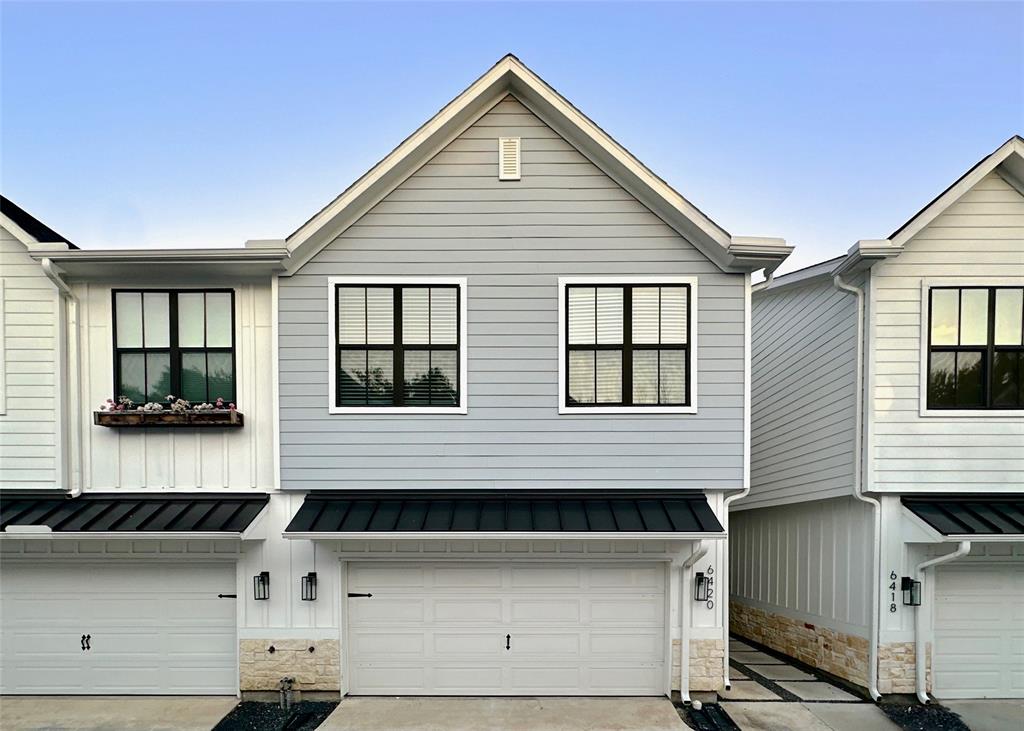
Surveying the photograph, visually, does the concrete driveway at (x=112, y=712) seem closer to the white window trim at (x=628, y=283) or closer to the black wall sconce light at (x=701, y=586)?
the white window trim at (x=628, y=283)

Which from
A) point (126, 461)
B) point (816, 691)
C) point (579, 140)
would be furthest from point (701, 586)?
point (126, 461)

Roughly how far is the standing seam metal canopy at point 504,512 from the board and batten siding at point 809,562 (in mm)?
2459

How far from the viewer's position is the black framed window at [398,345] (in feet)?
22.7

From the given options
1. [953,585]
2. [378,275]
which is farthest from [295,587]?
[953,585]

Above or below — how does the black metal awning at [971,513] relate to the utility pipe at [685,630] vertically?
above

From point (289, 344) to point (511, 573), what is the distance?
4.12m

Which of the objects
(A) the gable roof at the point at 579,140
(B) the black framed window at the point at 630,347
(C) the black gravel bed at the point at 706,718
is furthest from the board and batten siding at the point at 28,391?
(C) the black gravel bed at the point at 706,718

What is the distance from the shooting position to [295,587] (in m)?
6.98

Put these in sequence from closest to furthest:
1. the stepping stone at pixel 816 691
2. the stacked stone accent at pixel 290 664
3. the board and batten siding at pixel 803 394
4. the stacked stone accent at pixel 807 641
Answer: the stacked stone accent at pixel 290 664, the stepping stone at pixel 816 691, the stacked stone accent at pixel 807 641, the board and batten siding at pixel 803 394

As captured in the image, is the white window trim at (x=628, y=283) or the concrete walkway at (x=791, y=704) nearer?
the concrete walkway at (x=791, y=704)

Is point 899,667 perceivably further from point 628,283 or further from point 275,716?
point 275,716

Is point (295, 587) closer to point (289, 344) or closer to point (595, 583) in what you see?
point (289, 344)

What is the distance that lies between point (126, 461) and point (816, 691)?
9744 mm

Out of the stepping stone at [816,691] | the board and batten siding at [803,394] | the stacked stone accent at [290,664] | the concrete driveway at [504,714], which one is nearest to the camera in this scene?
the concrete driveway at [504,714]
